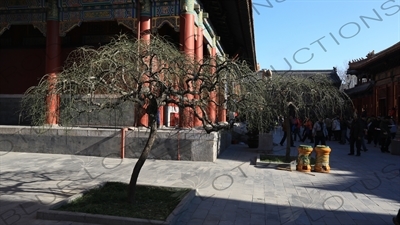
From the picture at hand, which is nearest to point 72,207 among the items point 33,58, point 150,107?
point 150,107

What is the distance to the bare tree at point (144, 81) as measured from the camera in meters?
4.59

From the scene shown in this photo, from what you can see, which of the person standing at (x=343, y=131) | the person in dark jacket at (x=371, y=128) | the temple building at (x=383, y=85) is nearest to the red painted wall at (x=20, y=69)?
the person standing at (x=343, y=131)

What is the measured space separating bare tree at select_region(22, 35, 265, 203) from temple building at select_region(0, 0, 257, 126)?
2645mm

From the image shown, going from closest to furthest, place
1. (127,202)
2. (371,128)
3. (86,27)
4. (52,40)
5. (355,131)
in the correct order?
(127,202) → (52,40) → (355,131) → (86,27) → (371,128)

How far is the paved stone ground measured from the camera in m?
4.86

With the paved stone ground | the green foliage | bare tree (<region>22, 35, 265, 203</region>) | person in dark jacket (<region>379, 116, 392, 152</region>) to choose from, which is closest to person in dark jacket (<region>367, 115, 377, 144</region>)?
person in dark jacket (<region>379, 116, 392, 152</region>)

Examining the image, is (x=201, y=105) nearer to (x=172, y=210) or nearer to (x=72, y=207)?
(x=172, y=210)

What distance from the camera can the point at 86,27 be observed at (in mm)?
12984

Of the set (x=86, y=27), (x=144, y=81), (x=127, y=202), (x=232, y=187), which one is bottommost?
(x=232, y=187)

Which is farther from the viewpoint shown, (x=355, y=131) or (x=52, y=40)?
(x=355, y=131)

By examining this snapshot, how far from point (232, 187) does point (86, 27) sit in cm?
939

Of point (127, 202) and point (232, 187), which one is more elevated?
point (127, 202)

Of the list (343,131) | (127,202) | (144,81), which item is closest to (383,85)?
(343,131)

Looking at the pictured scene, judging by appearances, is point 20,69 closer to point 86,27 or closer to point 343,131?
point 86,27
